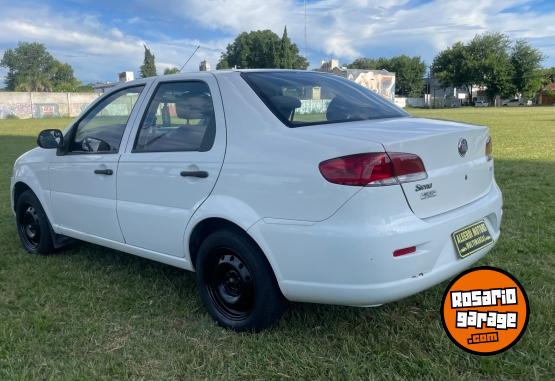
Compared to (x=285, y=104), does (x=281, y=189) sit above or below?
below

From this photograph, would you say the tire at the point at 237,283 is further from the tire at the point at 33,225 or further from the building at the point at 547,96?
the building at the point at 547,96

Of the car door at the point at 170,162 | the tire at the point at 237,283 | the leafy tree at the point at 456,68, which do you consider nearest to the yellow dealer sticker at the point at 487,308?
the tire at the point at 237,283

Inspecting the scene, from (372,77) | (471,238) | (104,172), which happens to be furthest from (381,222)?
(372,77)

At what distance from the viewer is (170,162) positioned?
322cm

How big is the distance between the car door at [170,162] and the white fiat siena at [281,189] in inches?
0.4

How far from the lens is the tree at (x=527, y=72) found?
8006 centimetres

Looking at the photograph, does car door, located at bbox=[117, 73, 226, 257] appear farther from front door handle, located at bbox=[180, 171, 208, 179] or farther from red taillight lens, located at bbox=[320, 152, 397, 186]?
red taillight lens, located at bbox=[320, 152, 397, 186]

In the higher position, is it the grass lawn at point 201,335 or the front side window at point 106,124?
the front side window at point 106,124

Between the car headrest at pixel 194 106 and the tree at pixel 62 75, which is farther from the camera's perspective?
the tree at pixel 62 75

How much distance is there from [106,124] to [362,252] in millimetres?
2556

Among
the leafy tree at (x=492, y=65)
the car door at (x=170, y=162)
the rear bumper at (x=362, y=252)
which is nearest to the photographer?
the rear bumper at (x=362, y=252)

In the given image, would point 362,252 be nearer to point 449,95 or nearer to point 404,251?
point 404,251

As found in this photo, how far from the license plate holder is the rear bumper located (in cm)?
4

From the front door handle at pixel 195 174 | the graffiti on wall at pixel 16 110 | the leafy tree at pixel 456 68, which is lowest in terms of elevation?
the front door handle at pixel 195 174
